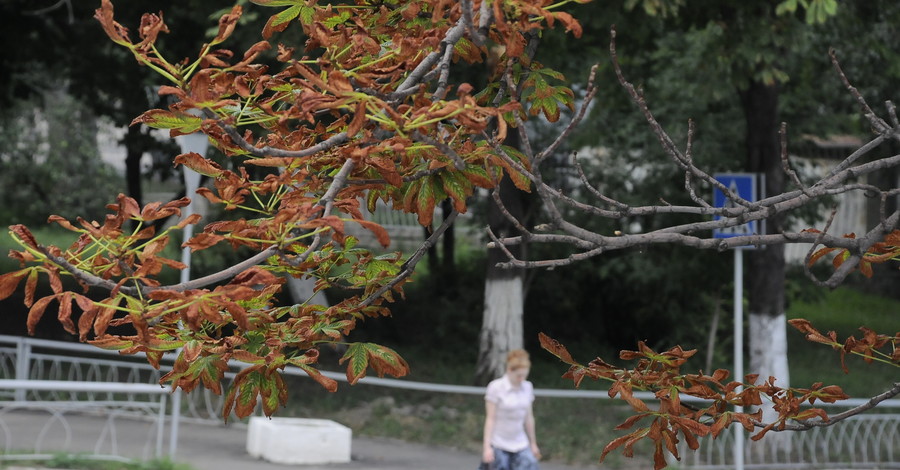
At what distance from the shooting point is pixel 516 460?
762 centimetres

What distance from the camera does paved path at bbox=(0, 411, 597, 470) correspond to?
33.4ft

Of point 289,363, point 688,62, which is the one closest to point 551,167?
point 688,62

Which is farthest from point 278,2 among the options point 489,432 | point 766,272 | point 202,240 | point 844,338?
point 844,338

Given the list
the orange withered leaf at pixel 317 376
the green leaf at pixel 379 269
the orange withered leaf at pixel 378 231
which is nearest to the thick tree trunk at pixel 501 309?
the green leaf at pixel 379 269

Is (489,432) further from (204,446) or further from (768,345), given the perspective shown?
(768,345)

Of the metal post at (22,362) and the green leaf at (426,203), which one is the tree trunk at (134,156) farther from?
the green leaf at (426,203)

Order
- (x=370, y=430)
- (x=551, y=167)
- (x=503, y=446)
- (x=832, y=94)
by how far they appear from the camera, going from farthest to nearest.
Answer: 1. (x=551, y=167)
2. (x=832, y=94)
3. (x=370, y=430)
4. (x=503, y=446)

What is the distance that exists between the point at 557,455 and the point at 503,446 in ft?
12.0

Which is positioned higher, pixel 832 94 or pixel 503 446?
pixel 832 94

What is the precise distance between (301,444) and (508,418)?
326 cm

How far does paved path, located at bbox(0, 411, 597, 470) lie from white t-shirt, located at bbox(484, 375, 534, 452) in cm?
283

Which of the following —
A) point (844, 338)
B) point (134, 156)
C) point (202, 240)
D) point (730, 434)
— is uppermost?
point (134, 156)

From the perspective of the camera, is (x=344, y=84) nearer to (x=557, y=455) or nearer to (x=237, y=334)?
(x=237, y=334)

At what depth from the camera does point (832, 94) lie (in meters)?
15.2
